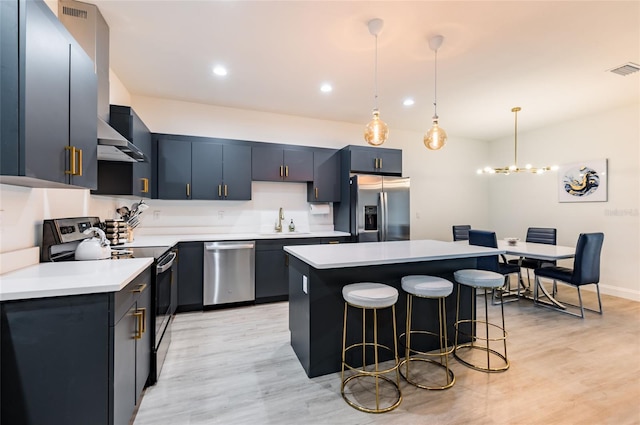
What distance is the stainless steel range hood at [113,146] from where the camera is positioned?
208 centimetres

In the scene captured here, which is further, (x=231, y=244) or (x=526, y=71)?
(x=231, y=244)

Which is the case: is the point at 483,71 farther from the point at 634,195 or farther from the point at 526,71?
the point at 634,195

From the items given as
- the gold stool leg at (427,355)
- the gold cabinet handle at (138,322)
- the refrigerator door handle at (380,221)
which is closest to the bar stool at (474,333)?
the gold stool leg at (427,355)

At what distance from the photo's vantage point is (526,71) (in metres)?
3.14

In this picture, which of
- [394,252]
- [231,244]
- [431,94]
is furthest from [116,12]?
[431,94]

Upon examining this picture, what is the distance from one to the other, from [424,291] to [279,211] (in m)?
2.90

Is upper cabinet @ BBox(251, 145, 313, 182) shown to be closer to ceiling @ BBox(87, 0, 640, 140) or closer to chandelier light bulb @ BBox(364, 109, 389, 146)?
ceiling @ BBox(87, 0, 640, 140)

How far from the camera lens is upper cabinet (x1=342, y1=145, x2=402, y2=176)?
443 centimetres

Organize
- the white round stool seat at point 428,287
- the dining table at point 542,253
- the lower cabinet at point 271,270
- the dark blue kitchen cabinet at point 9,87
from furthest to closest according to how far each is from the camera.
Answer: the lower cabinet at point 271,270 < the dining table at point 542,253 < the white round stool seat at point 428,287 < the dark blue kitchen cabinet at point 9,87

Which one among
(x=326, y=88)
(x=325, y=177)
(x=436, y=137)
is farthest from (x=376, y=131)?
(x=325, y=177)

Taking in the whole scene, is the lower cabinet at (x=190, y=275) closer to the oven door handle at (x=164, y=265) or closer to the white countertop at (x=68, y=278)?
the oven door handle at (x=164, y=265)

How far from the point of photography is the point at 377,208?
432 cm

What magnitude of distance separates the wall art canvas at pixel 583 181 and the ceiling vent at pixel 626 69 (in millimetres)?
1696

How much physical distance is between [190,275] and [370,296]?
2539 millimetres
